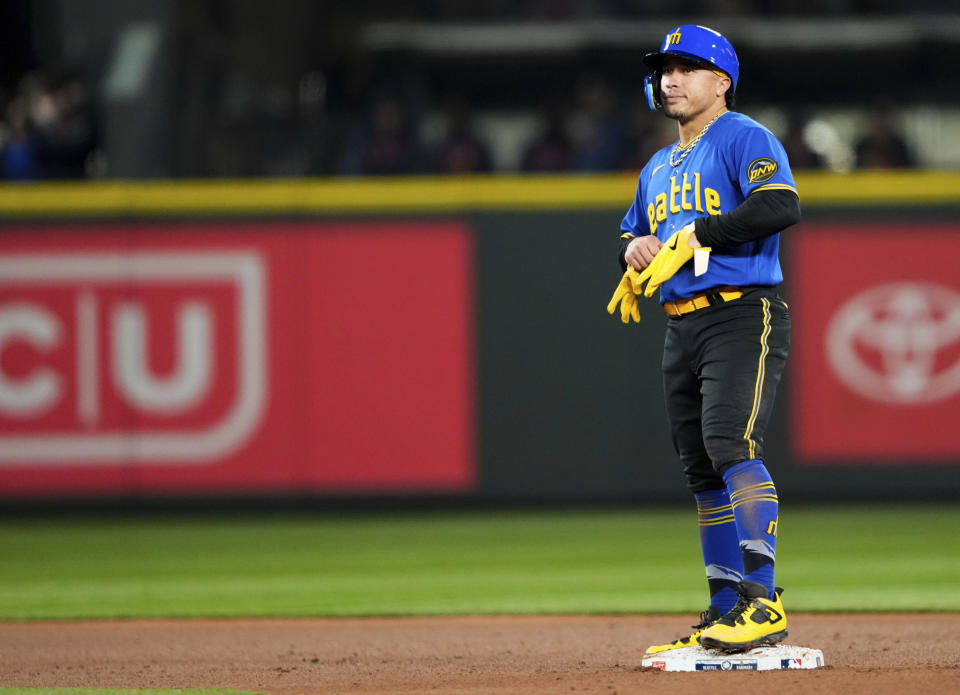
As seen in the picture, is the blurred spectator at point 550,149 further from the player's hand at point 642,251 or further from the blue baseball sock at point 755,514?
the blue baseball sock at point 755,514

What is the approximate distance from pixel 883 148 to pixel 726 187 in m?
7.83

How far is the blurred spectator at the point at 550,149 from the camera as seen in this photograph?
11922 millimetres

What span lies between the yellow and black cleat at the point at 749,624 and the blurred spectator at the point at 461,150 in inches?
307

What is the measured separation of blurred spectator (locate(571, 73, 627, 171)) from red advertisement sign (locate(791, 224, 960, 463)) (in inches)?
78.9

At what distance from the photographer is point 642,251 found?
14.9 feet

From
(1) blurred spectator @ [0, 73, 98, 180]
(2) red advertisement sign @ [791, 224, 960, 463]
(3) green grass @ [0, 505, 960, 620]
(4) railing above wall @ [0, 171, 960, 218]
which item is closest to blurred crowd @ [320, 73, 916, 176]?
(4) railing above wall @ [0, 171, 960, 218]

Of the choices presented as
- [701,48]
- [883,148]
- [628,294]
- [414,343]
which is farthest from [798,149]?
[701,48]

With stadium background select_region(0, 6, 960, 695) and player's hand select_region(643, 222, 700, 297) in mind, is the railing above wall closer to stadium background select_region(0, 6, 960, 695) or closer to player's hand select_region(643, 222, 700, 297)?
stadium background select_region(0, 6, 960, 695)

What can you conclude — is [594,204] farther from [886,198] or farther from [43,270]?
[43,270]

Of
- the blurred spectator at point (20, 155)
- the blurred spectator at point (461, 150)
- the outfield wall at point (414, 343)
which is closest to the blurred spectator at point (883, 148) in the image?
the outfield wall at point (414, 343)

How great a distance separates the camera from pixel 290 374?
10461mm

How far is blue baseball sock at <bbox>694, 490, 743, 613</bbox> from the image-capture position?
462 centimetres

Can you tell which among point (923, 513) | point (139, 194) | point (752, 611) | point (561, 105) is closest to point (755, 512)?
point (752, 611)

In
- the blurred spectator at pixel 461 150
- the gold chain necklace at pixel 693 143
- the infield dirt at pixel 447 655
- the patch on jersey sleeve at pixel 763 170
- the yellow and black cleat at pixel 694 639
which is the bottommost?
the infield dirt at pixel 447 655
